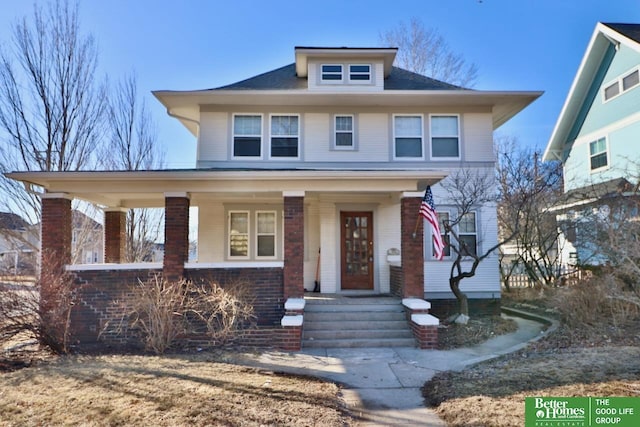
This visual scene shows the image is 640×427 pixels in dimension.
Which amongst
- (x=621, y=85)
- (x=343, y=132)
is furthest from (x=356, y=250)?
(x=621, y=85)

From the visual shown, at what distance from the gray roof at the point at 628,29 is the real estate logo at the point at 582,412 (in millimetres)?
14725

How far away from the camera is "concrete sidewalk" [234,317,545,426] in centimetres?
481

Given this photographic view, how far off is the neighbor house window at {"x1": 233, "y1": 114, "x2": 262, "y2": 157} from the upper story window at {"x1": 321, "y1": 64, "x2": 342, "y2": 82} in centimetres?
220

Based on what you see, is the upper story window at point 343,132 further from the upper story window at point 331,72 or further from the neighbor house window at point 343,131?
the upper story window at point 331,72

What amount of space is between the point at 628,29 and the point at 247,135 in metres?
14.7

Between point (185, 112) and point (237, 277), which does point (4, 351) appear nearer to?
point (237, 277)

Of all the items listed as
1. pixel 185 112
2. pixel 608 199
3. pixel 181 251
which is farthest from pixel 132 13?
pixel 608 199

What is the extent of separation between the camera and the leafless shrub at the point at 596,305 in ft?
27.0

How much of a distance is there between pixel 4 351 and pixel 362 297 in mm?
7094

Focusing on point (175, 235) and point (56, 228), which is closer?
point (56, 228)

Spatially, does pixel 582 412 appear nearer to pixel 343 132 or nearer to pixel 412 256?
pixel 412 256

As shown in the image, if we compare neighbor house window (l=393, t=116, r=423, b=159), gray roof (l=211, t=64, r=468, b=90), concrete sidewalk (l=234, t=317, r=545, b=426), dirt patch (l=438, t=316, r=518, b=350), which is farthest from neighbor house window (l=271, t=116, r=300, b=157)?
dirt patch (l=438, t=316, r=518, b=350)

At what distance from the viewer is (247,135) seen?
37.6 ft

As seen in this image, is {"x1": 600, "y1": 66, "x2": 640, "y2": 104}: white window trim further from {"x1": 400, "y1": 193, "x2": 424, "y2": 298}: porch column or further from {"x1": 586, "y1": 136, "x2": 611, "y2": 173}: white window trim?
{"x1": 400, "y1": 193, "x2": 424, "y2": 298}: porch column
